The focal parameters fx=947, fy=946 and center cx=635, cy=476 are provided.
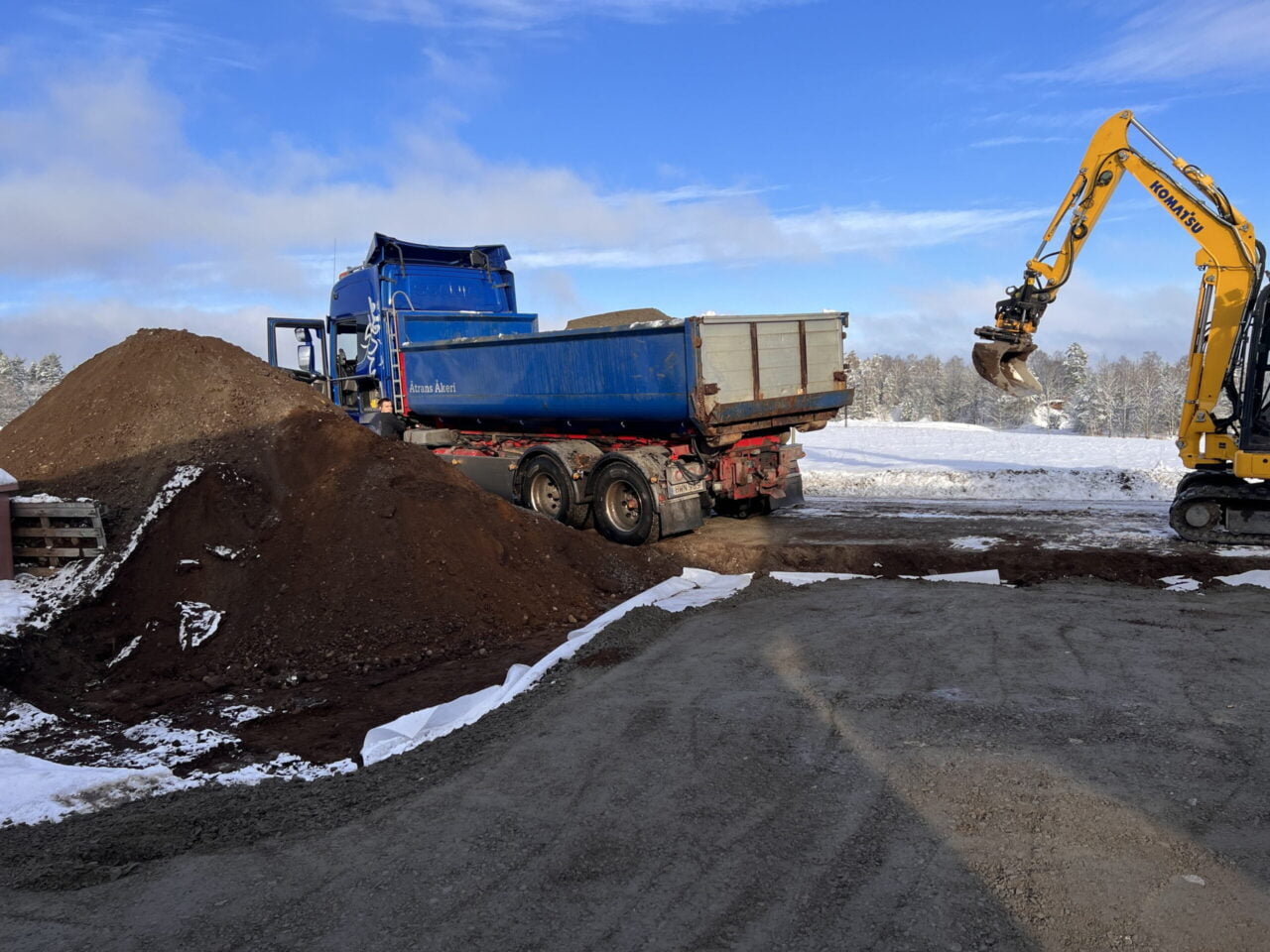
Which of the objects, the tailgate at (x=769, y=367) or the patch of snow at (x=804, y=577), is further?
the tailgate at (x=769, y=367)

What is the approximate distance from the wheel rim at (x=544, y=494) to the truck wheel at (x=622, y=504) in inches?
29.1

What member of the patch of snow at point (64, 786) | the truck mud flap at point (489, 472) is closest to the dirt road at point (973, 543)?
the truck mud flap at point (489, 472)

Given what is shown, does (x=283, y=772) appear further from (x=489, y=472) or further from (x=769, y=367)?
(x=489, y=472)

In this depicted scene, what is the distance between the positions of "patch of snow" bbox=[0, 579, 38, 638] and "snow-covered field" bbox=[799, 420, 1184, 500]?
12.3m

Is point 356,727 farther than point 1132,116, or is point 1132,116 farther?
point 1132,116

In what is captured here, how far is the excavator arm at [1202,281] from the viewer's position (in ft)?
36.1

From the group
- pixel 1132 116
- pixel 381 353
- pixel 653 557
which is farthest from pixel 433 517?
pixel 1132 116

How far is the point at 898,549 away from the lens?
36.2 feet

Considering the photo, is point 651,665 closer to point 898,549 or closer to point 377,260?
point 898,549

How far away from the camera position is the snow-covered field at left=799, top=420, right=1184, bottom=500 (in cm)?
1583

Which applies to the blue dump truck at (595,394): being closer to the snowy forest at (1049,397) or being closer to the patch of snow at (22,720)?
the patch of snow at (22,720)

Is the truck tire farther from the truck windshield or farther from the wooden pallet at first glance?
the wooden pallet

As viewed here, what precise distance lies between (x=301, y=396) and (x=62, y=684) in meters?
4.52

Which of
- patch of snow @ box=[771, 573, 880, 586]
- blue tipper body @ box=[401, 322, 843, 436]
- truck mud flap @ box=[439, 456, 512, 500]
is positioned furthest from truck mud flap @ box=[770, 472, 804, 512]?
truck mud flap @ box=[439, 456, 512, 500]
